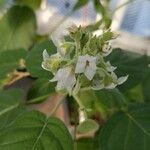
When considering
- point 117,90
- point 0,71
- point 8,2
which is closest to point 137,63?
point 117,90

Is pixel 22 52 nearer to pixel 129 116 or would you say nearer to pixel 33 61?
pixel 33 61

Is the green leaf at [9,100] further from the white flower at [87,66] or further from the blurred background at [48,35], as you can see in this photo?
the white flower at [87,66]

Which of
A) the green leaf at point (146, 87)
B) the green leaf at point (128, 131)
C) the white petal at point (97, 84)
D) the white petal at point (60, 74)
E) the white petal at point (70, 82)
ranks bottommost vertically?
the green leaf at point (146, 87)

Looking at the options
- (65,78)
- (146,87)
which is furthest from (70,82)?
(146,87)

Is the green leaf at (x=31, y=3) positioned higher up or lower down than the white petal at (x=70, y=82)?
lower down

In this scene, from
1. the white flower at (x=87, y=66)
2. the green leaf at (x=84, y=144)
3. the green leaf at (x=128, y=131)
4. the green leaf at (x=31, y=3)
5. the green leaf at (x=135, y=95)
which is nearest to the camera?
the white flower at (x=87, y=66)

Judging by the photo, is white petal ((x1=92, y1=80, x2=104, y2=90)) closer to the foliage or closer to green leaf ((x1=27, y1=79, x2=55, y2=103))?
the foliage

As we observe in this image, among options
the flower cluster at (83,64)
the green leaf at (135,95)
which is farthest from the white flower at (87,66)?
the green leaf at (135,95)
